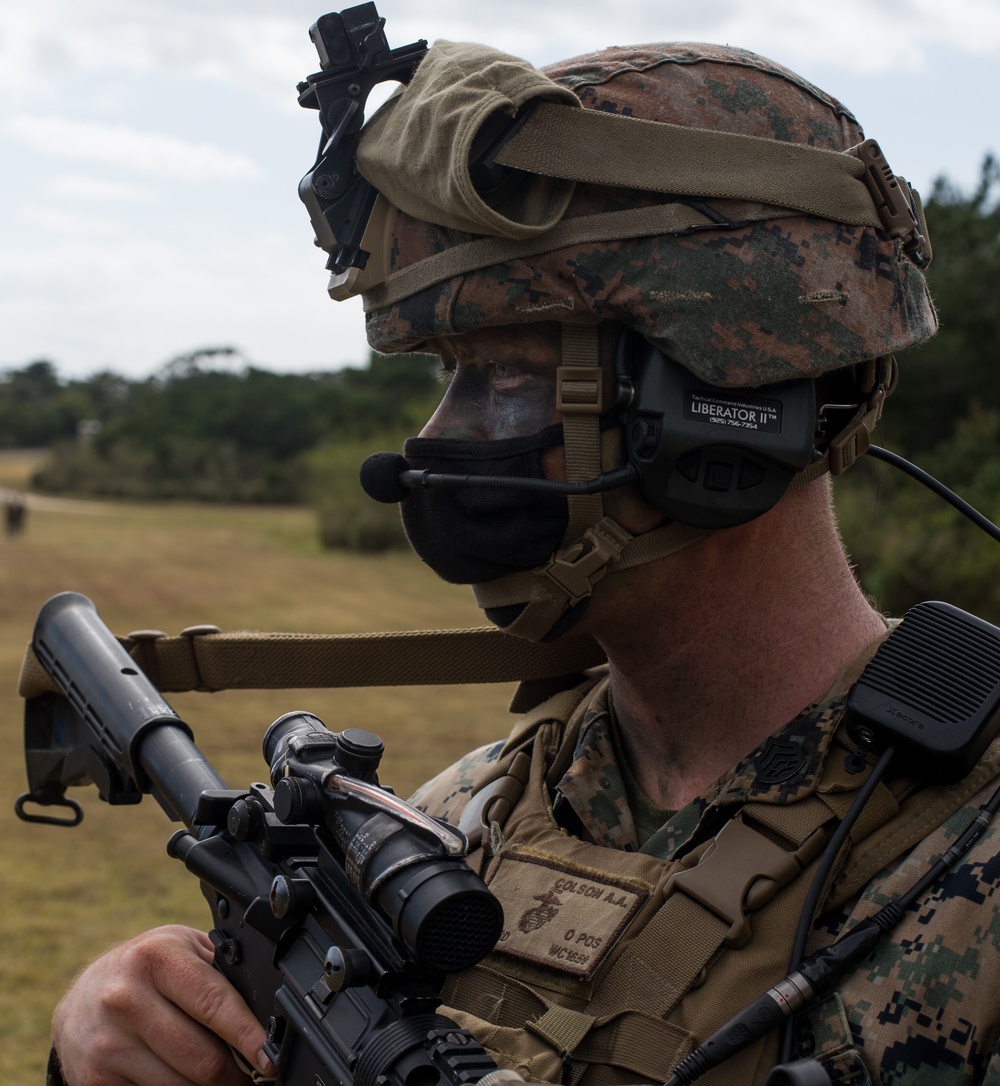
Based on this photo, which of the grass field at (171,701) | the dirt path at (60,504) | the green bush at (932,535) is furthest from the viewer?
the dirt path at (60,504)

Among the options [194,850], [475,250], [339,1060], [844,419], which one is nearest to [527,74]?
[475,250]

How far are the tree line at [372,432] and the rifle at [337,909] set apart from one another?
4.50 ft

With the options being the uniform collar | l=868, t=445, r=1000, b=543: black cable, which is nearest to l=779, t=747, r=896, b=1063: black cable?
the uniform collar

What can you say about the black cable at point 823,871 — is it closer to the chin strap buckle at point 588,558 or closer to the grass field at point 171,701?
the chin strap buckle at point 588,558

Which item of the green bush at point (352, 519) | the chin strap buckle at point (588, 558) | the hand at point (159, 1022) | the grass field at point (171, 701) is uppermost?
the chin strap buckle at point (588, 558)

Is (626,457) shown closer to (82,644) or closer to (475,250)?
(475,250)

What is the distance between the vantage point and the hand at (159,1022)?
7.64 ft

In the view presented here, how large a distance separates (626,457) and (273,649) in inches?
60.0

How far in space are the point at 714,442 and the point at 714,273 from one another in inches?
12.3

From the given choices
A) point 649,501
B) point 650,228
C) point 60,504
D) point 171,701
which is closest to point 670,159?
point 650,228

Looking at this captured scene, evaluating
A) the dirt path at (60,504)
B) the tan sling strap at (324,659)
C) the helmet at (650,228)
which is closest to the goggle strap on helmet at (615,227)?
the helmet at (650,228)

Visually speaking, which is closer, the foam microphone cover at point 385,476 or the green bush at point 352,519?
the foam microphone cover at point 385,476

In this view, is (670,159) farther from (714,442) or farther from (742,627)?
(742,627)

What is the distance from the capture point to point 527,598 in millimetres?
2512
